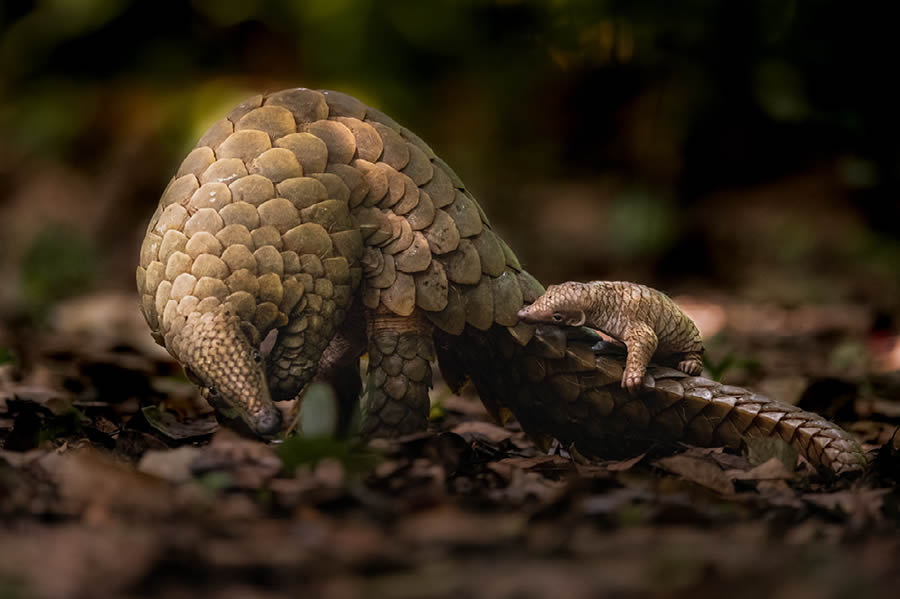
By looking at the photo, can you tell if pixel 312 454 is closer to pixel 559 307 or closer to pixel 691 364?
pixel 559 307

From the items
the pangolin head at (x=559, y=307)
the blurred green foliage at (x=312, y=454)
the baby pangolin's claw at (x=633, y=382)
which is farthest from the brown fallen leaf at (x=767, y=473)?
the blurred green foliage at (x=312, y=454)


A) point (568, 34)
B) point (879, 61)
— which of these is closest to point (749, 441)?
point (879, 61)

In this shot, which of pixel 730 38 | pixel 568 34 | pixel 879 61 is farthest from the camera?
pixel 730 38

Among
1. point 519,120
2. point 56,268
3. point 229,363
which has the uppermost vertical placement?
point 519,120

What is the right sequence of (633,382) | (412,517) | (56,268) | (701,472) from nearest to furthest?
1. (412,517)
2. (701,472)
3. (633,382)
4. (56,268)

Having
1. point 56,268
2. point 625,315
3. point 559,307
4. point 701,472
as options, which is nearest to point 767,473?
point 701,472

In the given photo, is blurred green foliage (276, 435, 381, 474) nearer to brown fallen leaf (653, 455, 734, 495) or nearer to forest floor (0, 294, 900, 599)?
forest floor (0, 294, 900, 599)

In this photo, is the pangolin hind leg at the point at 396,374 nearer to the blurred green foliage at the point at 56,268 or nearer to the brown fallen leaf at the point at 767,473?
the brown fallen leaf at the point at 767,473

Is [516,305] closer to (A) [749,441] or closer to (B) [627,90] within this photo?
(A) [749,441]
